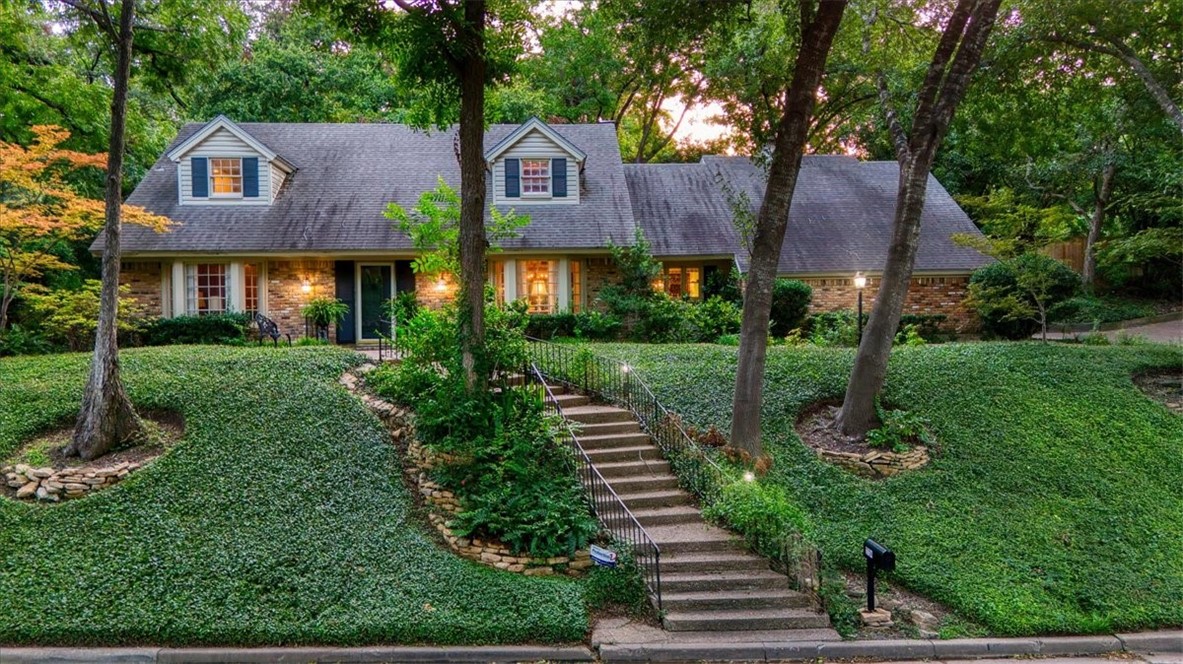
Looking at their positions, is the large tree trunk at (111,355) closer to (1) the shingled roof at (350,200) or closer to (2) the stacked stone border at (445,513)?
(2) the stacked stone border at (445,513)

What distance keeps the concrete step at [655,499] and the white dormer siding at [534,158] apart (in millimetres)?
11744

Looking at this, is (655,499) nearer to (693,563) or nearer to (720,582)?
(693,563)

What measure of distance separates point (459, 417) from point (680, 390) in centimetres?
419

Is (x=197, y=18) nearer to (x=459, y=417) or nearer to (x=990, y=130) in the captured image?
(x=459, y=417)

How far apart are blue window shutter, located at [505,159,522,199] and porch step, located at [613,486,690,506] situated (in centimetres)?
1195

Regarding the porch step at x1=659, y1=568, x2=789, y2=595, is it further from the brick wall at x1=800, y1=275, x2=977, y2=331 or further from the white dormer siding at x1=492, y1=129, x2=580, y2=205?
the brick wall at x1=800, y1=275, x2=977, y2=331

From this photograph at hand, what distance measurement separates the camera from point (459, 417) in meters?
8.60

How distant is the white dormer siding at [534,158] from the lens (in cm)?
1816

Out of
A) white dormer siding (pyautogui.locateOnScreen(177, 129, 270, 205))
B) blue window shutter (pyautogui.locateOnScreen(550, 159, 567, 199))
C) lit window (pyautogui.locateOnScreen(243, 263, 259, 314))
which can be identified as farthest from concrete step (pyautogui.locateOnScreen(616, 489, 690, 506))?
white dormer siding (pyautogui.locateOnScreen(177, 129, 270, 205))

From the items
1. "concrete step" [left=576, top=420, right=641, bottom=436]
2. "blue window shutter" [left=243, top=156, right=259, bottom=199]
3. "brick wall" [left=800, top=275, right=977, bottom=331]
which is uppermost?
"blue window shutter" [left=243, top=156, right=259, bottom=199]

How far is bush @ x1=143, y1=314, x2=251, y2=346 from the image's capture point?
15.5 metres

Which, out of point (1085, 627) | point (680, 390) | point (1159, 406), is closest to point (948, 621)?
point (1085, 627)

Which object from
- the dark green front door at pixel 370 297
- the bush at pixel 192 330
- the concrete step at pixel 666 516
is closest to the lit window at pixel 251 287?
the bush at pixel 192 330

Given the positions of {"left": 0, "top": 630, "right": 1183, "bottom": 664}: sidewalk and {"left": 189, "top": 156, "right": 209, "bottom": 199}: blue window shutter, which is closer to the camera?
{"left": 0, "top": 630, "right": 1183, "bottom": 664}: sidewalk
